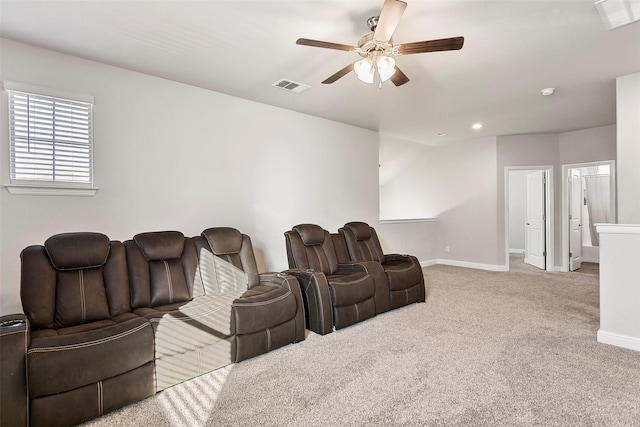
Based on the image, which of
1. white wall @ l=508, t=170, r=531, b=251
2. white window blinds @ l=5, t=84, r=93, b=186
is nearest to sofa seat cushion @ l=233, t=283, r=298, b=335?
white window blinds @ l=5, t=84, r=93, b=186

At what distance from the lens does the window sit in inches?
106

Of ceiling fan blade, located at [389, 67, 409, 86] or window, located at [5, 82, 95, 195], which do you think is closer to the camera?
ceiling fan blade, located at [389, 67, 409, 86]

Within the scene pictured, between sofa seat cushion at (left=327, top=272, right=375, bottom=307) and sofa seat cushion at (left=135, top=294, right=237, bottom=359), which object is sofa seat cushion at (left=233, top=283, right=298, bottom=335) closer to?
sofa seat cushion at (left=135, top=294, right=237, bottom=359)

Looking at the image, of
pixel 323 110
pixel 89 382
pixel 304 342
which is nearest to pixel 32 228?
pixel 89 382

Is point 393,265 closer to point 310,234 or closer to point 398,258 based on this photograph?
point 398,258

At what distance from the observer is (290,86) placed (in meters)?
3.71

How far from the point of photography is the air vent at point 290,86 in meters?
3.59

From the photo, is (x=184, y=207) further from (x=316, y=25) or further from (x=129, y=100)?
(x=316, y=25)

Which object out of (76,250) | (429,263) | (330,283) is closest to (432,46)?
(330,283)

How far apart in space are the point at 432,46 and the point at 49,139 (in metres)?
3.18

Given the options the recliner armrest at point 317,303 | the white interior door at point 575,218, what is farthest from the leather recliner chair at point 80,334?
the white interior door at point 575,218

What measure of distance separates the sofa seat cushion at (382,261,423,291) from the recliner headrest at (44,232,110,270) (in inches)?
113

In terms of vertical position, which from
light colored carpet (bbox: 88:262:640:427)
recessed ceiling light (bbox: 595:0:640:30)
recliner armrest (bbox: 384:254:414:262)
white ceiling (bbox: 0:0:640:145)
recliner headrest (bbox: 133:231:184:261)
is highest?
white ceiling (bbox: 0:0:640:145)

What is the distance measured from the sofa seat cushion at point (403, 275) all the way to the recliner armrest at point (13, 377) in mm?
3192
